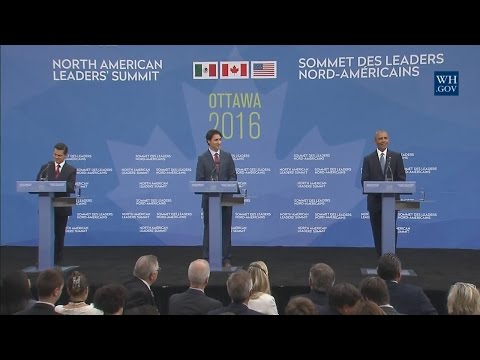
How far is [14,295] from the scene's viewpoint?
143 inches

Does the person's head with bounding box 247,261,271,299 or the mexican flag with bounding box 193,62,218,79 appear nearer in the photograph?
the person's head with bounding box 247,261,271,299

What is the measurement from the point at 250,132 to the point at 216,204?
7.87 ft

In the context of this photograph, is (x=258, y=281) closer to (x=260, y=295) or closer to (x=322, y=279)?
(x=260, y=295)

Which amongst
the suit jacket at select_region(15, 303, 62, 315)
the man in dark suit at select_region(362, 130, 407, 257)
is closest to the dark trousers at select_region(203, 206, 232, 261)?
the man in dark suit at select_region(362, 130, 407, 257)

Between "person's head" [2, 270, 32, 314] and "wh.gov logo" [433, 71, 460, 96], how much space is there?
21.8 feet

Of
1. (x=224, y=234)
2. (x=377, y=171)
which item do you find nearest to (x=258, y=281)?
(x=224, y=234)

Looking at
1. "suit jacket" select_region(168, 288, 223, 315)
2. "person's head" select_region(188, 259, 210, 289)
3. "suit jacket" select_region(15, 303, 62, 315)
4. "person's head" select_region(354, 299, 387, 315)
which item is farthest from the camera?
"person's head" select_region(188, 259, 210, 289)

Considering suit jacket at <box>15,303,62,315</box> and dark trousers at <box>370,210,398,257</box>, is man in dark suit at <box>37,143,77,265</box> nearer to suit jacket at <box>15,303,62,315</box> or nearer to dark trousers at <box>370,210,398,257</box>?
dark trousers at <box>370,210,398,257</box>

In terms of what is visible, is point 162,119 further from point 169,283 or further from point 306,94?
point 169,283

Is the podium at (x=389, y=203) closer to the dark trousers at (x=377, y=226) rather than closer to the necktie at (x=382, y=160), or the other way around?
the dark trousers at (x=377, y=226)

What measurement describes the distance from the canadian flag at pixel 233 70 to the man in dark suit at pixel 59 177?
2.82m

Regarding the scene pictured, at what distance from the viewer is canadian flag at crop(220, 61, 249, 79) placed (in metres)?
8.86

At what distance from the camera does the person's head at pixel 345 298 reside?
337 cm
